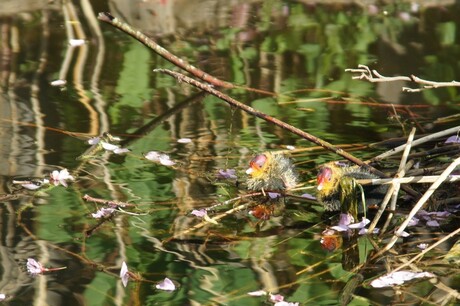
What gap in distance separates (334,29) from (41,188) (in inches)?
114

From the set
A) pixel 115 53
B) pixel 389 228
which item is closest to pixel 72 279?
pixel 389 228

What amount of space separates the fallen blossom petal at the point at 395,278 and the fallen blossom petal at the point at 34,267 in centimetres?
80

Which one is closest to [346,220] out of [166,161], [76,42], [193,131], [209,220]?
[209,220]

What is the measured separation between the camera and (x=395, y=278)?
2.19 m

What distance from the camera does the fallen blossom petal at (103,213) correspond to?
2.61 m

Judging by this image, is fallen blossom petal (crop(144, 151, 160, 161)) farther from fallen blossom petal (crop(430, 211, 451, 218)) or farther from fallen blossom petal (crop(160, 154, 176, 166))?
fallen blossom petal (crop(430, 211, 451, 218))

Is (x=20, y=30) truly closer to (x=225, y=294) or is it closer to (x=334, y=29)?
(x=334, y=29)

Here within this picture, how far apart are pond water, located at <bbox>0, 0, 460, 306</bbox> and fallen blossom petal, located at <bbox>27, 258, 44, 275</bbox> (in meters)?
0.02

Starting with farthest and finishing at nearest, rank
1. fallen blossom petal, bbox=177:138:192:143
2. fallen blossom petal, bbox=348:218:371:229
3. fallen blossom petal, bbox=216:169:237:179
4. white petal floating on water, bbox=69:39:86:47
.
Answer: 1. white petal floating on water, bbox=69:39:86:47
2. fallen blossom petal, bbox=177:138:192:143
3. fallen blossom petal, bbox=216:169:237:179
4. fallen blossom petal, bbox=348:218:371:229

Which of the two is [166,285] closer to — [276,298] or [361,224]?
[276,298]

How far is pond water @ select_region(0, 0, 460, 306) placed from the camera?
2.25 metres

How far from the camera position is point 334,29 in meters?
5.32

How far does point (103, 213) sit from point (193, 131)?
35.5 inches

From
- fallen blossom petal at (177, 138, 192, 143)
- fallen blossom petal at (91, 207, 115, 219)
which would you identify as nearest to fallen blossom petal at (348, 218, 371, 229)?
fallen blossom petal at (91, 207, 115, 219)
